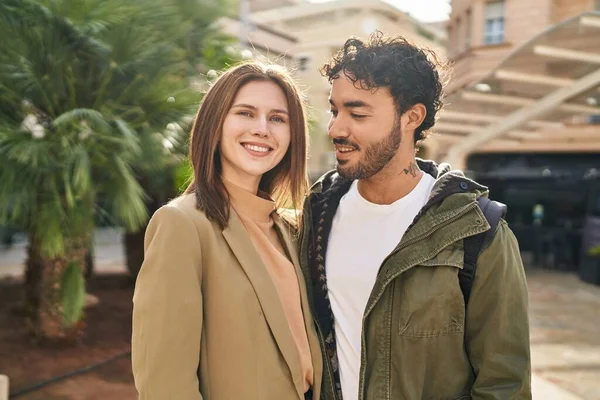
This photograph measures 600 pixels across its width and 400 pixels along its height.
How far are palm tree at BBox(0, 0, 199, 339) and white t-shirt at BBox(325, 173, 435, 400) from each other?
306 cm

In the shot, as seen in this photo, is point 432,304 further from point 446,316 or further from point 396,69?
point 396,69

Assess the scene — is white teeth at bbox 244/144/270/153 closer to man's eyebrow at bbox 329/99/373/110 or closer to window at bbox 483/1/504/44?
man's eyebrow at bbox 329/99/373/110

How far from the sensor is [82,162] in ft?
14.6

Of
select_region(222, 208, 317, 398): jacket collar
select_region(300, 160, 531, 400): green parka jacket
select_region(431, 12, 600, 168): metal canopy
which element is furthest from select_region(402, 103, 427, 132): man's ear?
select_region(431, 12, 600, 168): metal canopy

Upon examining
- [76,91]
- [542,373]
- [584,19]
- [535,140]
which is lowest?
[542,373]

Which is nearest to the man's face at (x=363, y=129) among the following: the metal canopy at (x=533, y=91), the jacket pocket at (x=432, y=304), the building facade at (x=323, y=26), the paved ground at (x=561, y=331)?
the jacket pocket at (x=432, y=304)

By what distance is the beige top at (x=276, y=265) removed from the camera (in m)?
1.80

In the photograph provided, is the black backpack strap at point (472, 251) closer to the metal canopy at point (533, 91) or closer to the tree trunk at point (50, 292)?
the tree trunk at point (50, 292)

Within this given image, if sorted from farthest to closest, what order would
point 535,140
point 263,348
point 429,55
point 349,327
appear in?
point 535,140, point 429,55, point 349,327, point 263,348

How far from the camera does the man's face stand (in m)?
1.94

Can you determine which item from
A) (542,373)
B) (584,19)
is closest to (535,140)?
(584,19)

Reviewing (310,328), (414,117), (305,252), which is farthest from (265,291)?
(414,117)

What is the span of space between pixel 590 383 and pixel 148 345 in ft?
16.7

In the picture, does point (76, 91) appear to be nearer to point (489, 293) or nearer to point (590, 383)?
point (489, 293)
